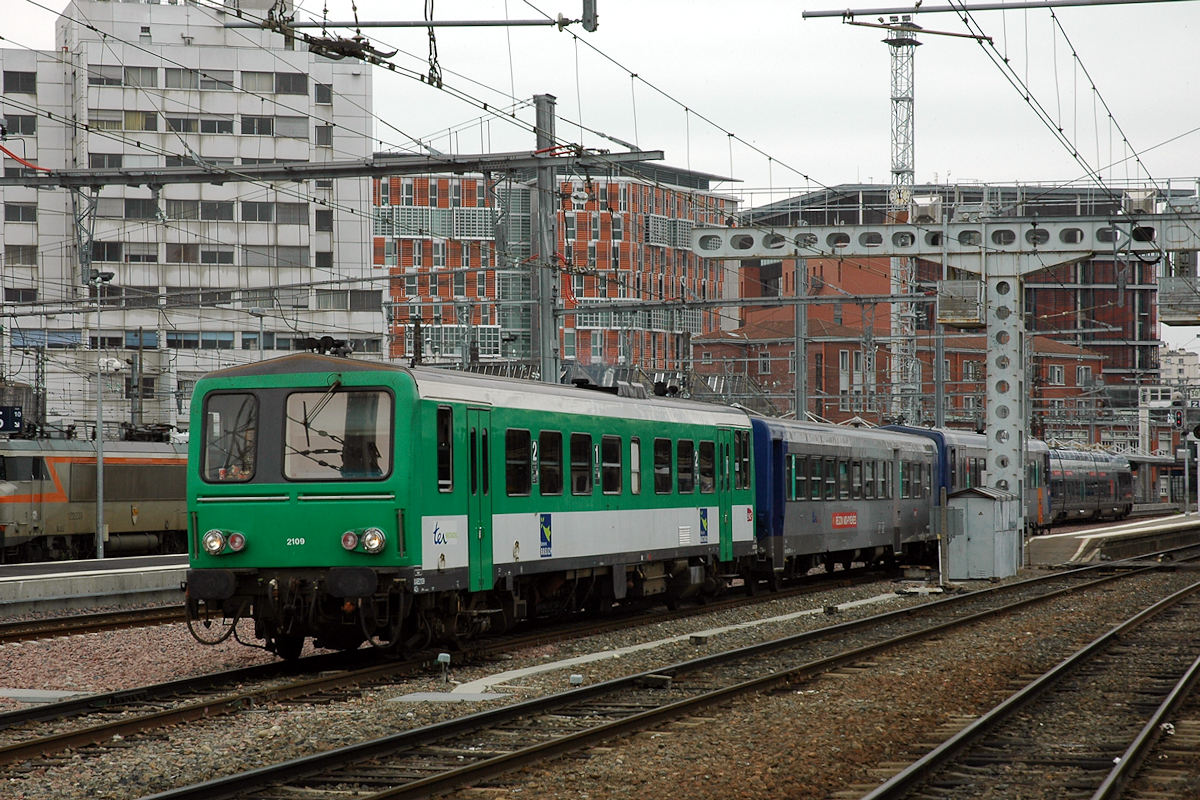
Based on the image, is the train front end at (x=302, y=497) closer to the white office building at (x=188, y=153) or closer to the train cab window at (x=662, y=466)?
the train cab window at (x=662, y=466)

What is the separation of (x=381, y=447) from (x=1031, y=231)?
64.1 ft

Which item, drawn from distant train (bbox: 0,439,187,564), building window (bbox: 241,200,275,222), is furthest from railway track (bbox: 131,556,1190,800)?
building window (bbox: 241,200,275,222)

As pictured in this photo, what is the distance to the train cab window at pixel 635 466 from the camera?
782 inches

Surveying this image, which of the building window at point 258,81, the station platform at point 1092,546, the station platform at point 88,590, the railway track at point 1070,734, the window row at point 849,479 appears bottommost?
the station platform at point 1092,546

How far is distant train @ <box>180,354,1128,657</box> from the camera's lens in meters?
14.7

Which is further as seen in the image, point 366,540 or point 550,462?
point 550,462

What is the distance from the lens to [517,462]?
1691 centimetres

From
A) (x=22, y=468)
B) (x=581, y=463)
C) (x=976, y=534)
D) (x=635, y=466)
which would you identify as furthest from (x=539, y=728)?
(x=22, y=468)

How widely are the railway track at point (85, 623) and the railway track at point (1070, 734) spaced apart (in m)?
11.8

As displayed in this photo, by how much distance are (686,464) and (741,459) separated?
250cm

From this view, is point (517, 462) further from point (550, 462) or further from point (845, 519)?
point (845, 519)

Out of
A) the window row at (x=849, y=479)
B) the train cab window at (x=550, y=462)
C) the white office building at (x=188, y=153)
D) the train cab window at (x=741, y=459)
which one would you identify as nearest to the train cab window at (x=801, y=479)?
the window row at (x=849, y=479)

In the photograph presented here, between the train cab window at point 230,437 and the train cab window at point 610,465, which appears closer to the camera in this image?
the train cab window at point 230,437

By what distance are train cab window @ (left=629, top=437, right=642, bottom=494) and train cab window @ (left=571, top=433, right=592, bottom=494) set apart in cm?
126
